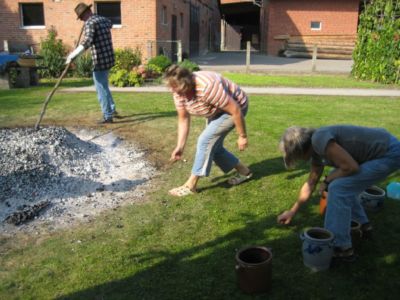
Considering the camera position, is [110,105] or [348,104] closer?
[110,105]

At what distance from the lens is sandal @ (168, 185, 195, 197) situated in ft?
16.2

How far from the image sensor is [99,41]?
26.0 ft

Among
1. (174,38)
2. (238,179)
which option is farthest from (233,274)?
(174,38)

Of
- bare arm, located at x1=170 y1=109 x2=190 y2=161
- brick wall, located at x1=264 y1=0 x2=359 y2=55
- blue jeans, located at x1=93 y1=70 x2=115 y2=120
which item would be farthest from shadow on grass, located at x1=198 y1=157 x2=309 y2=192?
A: brick wall, located at x1=264 y1=0 x2=359 y2=55

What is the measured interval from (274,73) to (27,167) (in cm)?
1408

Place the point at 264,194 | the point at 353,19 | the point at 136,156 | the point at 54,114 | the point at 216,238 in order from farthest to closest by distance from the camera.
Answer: the point at 353,19, the point at 54,114, the point at 136,156, the point at 264,194, the point at 216,238

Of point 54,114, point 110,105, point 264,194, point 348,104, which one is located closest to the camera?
point 264,194

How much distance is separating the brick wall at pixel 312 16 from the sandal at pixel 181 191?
2647 cm

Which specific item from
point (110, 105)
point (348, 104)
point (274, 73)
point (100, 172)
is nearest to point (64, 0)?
point (274, 73)

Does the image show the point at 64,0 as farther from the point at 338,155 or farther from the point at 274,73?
the point at 338,155

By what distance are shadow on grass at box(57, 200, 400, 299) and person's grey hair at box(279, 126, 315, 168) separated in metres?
0.91

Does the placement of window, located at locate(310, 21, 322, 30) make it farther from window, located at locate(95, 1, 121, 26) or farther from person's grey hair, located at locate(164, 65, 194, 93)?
person's grey hair, located at locate(164, 65, 194, 93)

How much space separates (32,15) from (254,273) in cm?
1917

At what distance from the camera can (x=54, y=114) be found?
934 cm
